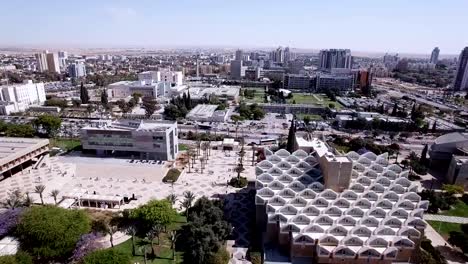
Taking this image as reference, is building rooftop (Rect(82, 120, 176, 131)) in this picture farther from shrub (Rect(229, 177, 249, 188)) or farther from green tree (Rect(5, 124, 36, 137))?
shrub (Rect(229, 177, 249, 188))

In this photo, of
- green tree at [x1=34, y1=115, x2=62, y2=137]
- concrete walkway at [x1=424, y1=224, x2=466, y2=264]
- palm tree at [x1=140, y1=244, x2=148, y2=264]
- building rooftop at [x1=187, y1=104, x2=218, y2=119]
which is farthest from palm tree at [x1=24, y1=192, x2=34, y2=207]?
building rooftop at [x1=187, y1=104, x2=218, y2=119]

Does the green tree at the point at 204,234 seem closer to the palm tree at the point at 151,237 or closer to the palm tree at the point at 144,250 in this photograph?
the palm tree at the point at 151,237

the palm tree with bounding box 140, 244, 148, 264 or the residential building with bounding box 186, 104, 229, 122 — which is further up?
the residential building with bounding box 186, 104, 229, 122

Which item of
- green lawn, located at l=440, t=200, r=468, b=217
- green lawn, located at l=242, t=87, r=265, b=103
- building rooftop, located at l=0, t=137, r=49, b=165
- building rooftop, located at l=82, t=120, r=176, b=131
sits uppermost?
building rooftop, located at l=82, t=120, r=176, b=131

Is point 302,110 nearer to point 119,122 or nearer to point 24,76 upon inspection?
point 119,122

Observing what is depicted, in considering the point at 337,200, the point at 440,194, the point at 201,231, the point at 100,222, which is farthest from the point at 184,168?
the point at 440,194
